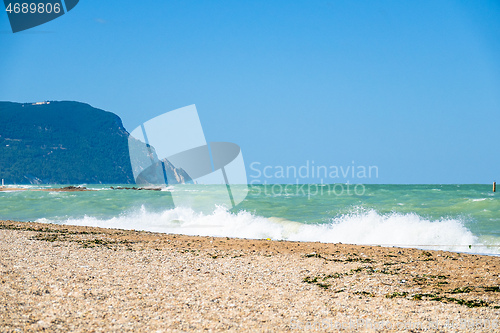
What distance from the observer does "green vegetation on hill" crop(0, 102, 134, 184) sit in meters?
148

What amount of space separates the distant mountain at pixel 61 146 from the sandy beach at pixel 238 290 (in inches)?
5871

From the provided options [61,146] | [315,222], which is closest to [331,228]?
[315,222]

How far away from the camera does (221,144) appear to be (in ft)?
55.4

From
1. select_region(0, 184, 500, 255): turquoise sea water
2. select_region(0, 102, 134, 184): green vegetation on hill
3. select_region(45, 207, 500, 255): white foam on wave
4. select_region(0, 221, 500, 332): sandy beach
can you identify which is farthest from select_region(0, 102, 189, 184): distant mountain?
select_region(0, 221, 500, 332): sandy beach

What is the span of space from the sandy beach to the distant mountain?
149134mm

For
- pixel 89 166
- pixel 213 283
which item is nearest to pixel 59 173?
pixel 89 166

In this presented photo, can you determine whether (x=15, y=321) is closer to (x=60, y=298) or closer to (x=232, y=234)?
(x=60, y=298)

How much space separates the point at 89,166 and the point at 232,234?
483 feet

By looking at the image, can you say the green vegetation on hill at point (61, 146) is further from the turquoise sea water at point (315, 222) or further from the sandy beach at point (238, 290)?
the sandy beach at point (238, 290)

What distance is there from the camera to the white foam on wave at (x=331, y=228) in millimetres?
13898

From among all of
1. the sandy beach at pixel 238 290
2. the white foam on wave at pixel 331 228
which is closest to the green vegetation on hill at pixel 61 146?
the white foam on wave at pixel 331 228

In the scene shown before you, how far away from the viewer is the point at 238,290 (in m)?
6.59

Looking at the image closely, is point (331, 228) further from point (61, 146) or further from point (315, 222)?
point (61, 146)

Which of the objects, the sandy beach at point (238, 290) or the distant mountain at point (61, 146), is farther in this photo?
the distant mountain at point (61, 146)
